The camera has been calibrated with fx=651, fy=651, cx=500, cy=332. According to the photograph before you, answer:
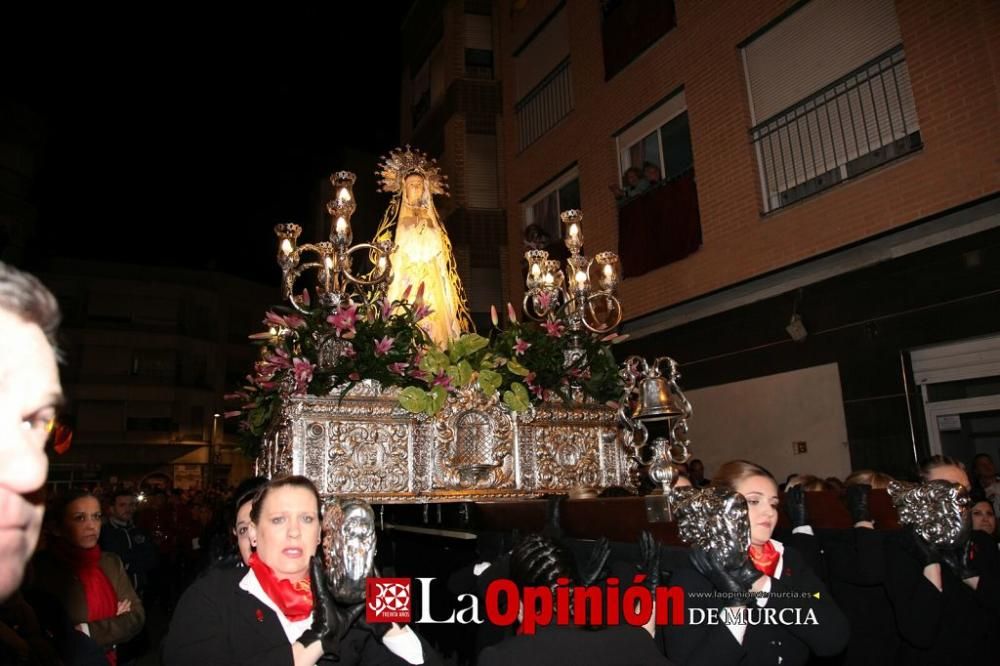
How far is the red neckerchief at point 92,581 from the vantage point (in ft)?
11.1

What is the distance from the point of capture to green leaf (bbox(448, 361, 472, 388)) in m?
4.50

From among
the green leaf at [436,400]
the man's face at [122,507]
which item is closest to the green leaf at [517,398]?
the green leaf at [436,400]

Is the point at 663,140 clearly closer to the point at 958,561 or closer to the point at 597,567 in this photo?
the point at 958,561

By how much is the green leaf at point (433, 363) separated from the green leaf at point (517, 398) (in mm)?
513

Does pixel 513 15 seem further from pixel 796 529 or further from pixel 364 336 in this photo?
pixel 796 529

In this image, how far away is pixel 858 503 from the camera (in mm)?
3141

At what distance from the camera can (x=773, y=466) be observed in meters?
8.15

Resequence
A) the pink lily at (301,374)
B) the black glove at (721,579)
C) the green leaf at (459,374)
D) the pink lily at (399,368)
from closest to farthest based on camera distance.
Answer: the black glove at (721,579) < the pink lily at (301,374) < the pink lily at (399,368) < the green leaf at (459,374)

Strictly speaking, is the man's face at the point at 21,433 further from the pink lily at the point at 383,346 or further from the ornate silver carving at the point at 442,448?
the pink lily at the point at 383,346

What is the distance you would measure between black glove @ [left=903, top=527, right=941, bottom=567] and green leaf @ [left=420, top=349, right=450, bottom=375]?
2.81 metres

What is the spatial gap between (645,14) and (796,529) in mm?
8998

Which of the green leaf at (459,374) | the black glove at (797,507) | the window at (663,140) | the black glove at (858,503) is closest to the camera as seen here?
the black glove at (858,503)

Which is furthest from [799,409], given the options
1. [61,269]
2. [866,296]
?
[61,269]

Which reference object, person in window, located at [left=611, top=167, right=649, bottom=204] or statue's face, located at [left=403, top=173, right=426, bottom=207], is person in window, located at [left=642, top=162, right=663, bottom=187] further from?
statue's face, located at [left=403, top=173, right=426, bottom=207]
